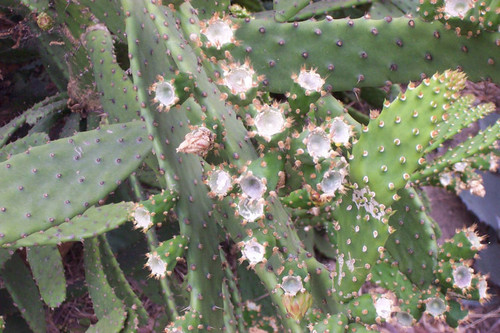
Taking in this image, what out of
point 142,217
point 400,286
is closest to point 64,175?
point 142,217

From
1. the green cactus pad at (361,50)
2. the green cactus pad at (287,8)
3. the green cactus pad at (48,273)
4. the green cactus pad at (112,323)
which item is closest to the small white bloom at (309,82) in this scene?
the green cactus pad at (361,50)

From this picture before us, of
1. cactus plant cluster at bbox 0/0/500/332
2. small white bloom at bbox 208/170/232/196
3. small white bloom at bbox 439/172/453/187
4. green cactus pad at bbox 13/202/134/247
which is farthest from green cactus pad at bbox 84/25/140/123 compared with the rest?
small white bloom at bbox 439/172/453/187

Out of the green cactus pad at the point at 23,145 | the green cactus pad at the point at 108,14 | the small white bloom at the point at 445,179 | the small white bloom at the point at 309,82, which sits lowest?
the small white bloom at the point at 445,179

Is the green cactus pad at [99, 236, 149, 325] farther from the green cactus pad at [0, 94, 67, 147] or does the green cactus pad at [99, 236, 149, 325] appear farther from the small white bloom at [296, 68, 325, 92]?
the small white bloom at [296, 68, 325, 92]

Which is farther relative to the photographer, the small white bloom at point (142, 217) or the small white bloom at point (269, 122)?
the small white bloom at point (142, 217)

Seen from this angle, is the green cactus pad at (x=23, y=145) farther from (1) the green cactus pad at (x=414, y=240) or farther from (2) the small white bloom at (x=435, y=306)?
(2) the small white bloom at (x=435, y=306)

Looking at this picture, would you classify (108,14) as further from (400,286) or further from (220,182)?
(400,286)
